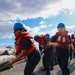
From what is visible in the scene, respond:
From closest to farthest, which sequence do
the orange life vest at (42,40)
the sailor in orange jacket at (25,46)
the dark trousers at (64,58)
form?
the sailor in orange jacket at (25,46), the dark trousers at (64,58), the orange life vest at (42,40)

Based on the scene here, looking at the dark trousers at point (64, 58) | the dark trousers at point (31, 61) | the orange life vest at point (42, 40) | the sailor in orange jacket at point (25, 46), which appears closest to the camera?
the sailor in orange jacket at point (25, 46)

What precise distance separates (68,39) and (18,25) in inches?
96.3

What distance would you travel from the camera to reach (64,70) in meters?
7.90

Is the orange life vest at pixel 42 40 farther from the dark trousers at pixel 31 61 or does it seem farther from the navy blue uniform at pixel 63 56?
the dark trousers at pixel 31 61

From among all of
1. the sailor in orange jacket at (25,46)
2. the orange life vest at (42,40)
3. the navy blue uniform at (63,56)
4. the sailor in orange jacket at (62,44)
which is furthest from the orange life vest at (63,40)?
the orange life vest at (42,40)

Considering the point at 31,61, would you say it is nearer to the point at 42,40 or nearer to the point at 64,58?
the point at 64,58

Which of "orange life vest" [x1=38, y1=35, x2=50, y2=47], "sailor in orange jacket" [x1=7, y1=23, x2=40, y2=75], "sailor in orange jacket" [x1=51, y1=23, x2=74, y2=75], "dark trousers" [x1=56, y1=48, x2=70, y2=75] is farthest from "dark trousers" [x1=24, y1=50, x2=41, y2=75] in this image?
"orange life vest" [x1=38, y1=35, x2=50, y2=47]

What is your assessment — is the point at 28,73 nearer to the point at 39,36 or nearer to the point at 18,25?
the point at 18,25

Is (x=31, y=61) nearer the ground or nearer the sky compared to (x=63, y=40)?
nearer the ground

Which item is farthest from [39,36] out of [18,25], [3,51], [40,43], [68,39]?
[3,51]

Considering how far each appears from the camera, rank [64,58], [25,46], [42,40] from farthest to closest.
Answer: [42,40] < [64,58] < [25,46]

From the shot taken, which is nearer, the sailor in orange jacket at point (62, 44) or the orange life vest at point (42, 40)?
the sailor in orange jacket at point (62, 44)

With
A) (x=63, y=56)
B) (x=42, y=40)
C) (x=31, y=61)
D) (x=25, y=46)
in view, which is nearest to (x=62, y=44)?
(x=63, y=56)

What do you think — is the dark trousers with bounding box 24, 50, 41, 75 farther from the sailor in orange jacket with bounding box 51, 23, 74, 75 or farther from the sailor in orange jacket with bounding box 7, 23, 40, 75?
the sailor in orange jacket with bounding box 51, 23, 74, 75
